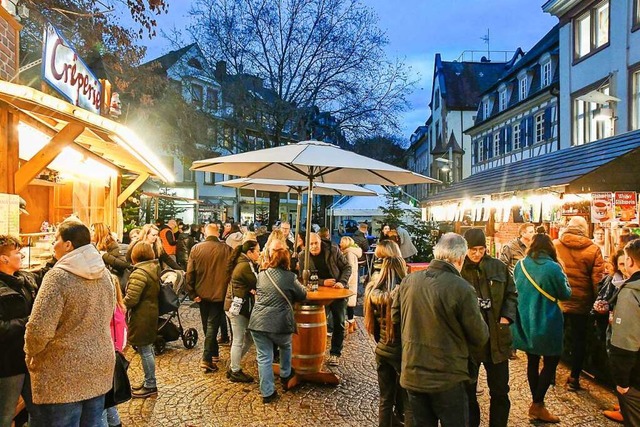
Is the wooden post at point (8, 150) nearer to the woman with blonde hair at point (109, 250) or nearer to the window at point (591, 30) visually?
the woman with blonde hair at point (109, 250)

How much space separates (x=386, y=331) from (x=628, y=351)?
1685 millimetres

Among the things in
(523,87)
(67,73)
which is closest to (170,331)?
(67,73)

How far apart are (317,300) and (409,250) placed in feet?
24.5

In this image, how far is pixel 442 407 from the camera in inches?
133

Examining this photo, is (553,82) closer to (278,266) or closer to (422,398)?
(278,266)

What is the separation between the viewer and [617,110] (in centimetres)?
1420

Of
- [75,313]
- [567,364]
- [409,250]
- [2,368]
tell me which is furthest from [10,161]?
[409,250]

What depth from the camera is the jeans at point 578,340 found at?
6031 millimetres

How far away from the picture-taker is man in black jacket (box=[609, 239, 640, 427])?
360 centimetres

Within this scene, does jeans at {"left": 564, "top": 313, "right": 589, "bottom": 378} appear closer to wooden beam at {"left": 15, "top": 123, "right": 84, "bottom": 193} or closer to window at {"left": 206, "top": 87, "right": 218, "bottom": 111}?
wooden beam at {"left": 15, "top": 123, "right": 84, "bottom": 193}

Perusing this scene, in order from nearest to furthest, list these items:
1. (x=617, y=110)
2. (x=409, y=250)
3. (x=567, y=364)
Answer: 1. (x=567, y=364)
2. (x=409, y=250)
3. (x=617, y=110)

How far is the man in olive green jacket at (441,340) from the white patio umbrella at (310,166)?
2903 millimetres

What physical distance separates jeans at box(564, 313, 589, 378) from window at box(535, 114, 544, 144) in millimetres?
18034

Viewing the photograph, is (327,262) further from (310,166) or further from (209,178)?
(209,178)
